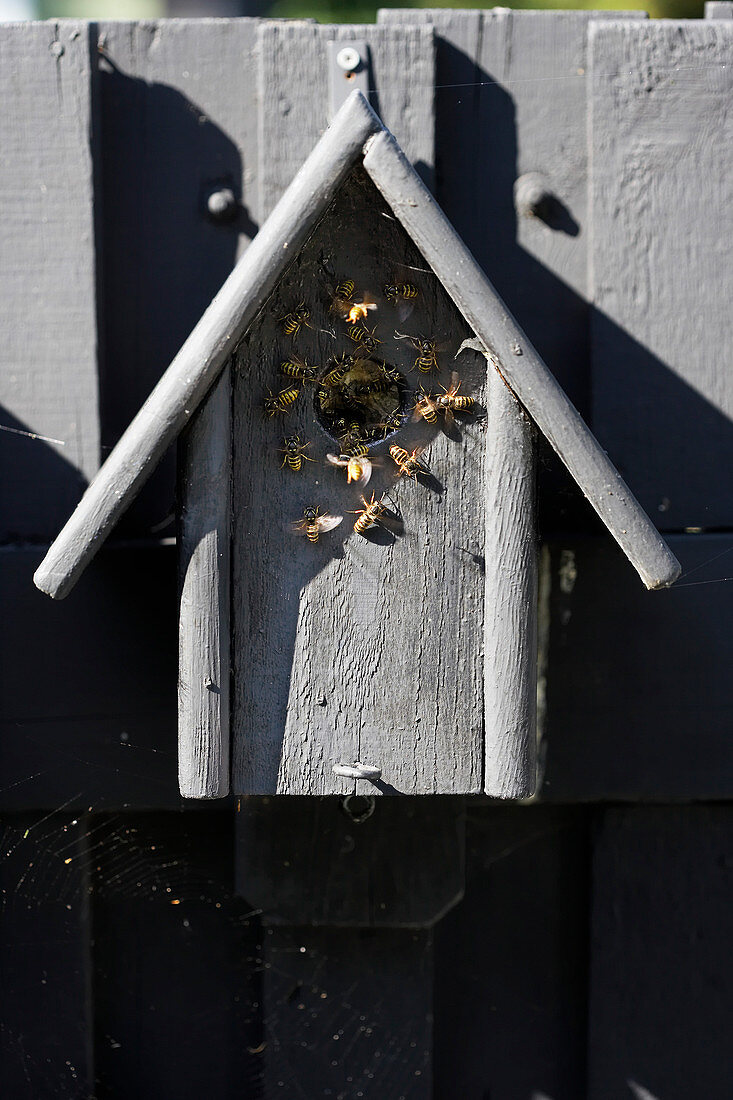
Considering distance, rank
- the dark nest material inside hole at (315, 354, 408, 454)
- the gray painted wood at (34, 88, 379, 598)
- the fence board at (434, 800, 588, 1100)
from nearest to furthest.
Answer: the gray painted wood at (34, 88, 379, 598)
the dark nest material inside hole at (315, 354, 408, 454)
the fence board at (434, 800, 588, 1100)

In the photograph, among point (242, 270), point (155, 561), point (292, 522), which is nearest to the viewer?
point (242, 270)

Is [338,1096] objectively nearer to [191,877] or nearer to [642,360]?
[191,877]

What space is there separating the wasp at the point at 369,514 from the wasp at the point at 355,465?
0.08 ft

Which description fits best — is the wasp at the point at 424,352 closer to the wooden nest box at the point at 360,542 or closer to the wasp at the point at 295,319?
the wooden nest box at the point at 360,542

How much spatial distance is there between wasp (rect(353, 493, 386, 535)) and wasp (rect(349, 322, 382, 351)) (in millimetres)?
176

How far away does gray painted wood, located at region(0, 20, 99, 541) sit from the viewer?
1280 mm

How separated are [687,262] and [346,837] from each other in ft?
3.13

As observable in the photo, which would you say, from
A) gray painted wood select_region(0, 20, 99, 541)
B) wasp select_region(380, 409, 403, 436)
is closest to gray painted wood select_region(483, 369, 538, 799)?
wasp select_region(380, 409, 403, 436)

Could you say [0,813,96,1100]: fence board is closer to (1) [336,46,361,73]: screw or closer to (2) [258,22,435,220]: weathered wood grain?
(2) [258,22,435,220]: weathered wood grain

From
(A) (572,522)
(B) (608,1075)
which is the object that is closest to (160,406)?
(A) (572,522)

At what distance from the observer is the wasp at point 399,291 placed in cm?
105

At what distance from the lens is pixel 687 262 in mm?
1307

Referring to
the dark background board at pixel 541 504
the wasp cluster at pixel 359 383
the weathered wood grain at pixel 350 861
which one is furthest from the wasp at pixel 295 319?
the weathered wood grain at pixel 350 861

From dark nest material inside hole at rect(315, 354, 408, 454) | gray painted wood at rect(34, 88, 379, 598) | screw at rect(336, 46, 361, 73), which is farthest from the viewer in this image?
screw at rect(336, 46, 361, 73)
